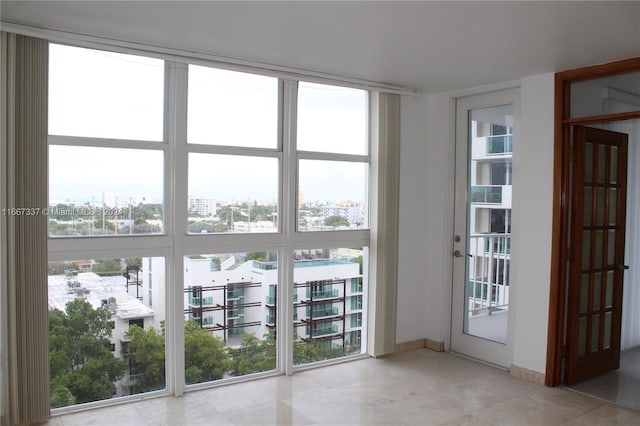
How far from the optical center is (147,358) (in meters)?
3.81

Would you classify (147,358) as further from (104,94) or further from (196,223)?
(104,94)

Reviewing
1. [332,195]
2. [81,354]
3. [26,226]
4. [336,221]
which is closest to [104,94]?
[26,226]

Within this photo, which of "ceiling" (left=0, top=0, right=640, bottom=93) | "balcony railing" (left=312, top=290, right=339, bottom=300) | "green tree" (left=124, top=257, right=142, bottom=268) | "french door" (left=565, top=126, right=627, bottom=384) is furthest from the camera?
"balcony railing" (left=312, top=290, right=339, bottom=300)

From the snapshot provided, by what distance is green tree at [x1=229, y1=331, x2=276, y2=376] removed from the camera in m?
4.20

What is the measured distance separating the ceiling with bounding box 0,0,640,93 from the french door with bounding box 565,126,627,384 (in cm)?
77

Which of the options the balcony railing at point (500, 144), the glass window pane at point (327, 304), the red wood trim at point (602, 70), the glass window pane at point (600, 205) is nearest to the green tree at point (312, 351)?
the glass window pane at point (327, 304)

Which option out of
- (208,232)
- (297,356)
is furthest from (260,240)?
(297,356)

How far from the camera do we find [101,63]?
11.6 ft

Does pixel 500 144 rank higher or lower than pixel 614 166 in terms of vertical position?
higher

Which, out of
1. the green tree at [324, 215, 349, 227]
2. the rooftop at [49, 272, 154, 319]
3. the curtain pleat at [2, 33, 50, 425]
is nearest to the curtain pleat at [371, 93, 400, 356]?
the green tree at [324, 215, 349, 227]

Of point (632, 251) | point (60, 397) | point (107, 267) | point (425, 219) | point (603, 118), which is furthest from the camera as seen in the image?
point (425, 219)

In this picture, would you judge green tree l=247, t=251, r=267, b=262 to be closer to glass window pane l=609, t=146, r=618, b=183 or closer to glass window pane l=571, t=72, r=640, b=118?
glass window pane l=571, t=72, r=640, b=118

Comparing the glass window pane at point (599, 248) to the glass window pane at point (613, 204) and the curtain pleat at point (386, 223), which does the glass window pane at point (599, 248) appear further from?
the curtain pleat at point (386, 223)

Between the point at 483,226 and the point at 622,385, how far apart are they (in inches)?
66.0
